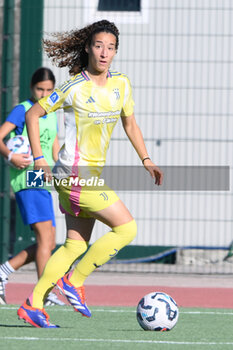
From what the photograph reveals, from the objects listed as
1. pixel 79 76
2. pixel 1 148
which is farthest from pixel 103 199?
pixel 1 148

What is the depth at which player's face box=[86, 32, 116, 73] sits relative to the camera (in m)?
7.06

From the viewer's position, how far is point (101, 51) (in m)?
7.08

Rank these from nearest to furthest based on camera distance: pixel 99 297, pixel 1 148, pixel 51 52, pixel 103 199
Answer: pixel 103 199 < pixel 51 52 < pixel 1 148 < pixel 99 297

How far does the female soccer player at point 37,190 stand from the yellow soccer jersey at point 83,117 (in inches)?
74.3

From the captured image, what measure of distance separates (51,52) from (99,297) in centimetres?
335

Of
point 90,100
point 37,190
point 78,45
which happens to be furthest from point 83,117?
point 37,190

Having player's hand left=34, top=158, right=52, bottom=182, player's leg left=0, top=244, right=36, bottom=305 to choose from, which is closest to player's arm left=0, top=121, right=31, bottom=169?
player's leg left=0, top=244, right=36, bottom=305

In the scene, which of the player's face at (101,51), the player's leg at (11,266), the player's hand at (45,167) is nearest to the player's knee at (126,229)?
the player's hand at (45,167)

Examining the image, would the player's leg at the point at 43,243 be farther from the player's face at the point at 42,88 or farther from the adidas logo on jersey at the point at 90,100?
the adidas logo on jersey at the point at 90,100

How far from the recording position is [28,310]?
703cm

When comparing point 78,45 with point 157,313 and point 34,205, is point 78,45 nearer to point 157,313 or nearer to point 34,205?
point 157,313

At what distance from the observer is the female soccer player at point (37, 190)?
8.96 m

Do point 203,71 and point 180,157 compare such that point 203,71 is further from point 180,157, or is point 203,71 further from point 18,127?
point 18,127

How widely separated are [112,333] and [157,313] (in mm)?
364
